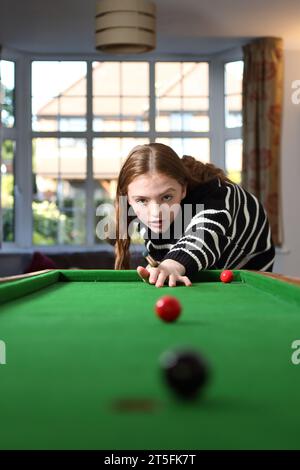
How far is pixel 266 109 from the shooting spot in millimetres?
7398

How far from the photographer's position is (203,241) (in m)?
2.57

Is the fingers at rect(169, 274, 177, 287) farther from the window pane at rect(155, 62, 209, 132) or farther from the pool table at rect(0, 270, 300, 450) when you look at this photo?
the window pane at rect(155, 62, 209, 132)

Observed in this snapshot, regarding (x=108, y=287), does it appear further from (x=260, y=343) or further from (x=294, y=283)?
(x=260, y=343)

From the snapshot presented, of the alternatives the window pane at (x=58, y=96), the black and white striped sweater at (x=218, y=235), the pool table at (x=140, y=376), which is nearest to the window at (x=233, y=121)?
the window pane at (x=58, y=96)

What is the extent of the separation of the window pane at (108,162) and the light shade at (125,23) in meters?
3.43

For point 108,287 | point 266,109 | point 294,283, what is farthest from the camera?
point 266,109

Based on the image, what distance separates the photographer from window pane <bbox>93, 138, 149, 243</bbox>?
8.20 m

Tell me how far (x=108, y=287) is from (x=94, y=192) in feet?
19.5

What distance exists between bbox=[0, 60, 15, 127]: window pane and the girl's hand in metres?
5.88

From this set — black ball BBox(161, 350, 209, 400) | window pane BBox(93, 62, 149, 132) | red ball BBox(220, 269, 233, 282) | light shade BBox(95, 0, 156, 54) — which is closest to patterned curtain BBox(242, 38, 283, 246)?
window pane BBox(93, 62, 149, 132)

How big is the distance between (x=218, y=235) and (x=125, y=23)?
2408 millimetres

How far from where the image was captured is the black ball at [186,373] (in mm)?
768

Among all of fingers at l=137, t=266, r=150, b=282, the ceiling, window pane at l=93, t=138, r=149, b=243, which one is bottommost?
fingers at l=137, t=266, r=150, b=282

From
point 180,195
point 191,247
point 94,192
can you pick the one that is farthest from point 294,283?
point 94,192
